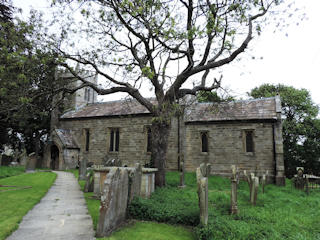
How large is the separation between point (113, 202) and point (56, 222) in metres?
1.71

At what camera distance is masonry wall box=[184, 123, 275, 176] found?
17.0 metres

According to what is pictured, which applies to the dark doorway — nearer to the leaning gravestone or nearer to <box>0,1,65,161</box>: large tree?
<box>0,1,65,161</box>: large tree

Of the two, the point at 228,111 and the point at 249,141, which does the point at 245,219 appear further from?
the point at 228,111

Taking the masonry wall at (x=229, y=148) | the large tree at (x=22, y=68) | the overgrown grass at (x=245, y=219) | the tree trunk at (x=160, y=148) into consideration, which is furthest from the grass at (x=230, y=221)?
the masonry wall at (x=229, y=148)

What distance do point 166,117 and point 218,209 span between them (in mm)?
4584

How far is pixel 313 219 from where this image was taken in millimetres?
6535

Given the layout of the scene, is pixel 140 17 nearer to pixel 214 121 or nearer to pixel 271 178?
→ pixel 214 121

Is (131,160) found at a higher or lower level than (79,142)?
lower

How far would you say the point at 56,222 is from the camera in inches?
223

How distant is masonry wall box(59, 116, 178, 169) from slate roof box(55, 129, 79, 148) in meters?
0.52

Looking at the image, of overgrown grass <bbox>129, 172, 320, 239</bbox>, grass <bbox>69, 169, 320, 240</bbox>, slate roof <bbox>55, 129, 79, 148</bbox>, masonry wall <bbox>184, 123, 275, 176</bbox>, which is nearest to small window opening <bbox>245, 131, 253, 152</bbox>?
masonry wall <bbox>184, 123, 275, 176</bbox>

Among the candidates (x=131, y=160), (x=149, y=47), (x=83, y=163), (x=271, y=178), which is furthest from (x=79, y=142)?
(x=271, y=178)

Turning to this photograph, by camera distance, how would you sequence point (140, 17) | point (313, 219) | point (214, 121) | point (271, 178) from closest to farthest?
point (313, 219) < point (140, 17) < point (271, 178) < point (214, 121)

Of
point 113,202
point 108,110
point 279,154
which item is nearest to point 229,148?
point 279,154
